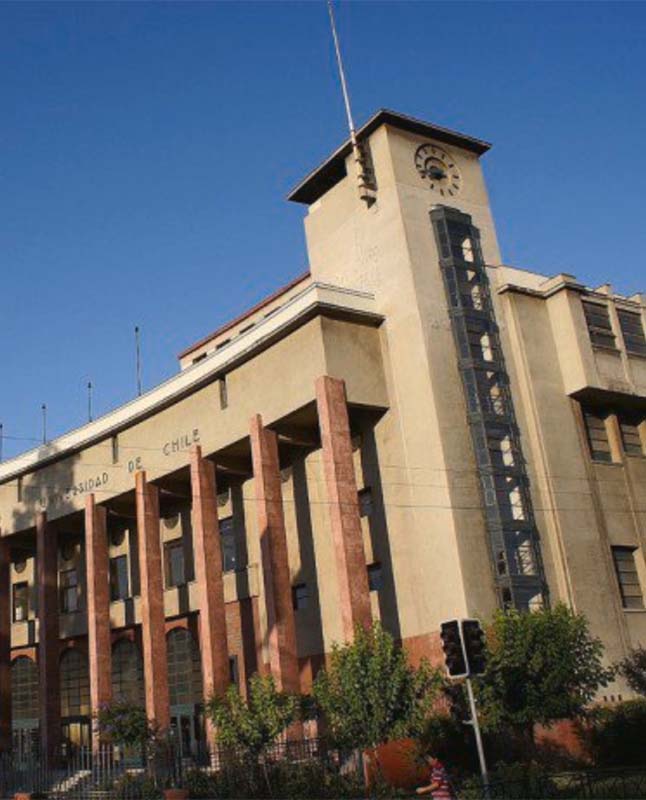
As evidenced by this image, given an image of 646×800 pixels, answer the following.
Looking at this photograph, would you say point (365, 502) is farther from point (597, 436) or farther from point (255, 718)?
point (255, 718)

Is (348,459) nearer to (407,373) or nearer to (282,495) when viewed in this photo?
(407,373)

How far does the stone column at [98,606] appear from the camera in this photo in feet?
140

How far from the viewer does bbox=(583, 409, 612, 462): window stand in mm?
38281

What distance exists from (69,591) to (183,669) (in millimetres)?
10266

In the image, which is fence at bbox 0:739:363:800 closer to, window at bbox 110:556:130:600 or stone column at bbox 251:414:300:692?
stone column at bbox 251:414:300:692

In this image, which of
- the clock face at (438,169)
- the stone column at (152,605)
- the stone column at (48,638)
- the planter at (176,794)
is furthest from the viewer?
the stone column at (48,638)

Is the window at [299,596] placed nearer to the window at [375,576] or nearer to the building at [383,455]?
the building at [383,455]

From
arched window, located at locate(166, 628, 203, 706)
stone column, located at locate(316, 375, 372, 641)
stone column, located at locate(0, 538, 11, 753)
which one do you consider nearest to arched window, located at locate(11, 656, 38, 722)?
stone column, located at locate(0, 538, 11, 753)

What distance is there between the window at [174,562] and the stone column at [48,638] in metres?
6.20

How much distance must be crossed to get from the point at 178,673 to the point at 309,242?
817 inches

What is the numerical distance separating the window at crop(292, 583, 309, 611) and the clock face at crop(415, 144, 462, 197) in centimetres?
1704

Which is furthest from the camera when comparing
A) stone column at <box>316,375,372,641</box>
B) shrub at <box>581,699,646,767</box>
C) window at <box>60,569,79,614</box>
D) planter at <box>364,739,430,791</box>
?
window at <box>60,569,79,614</box>

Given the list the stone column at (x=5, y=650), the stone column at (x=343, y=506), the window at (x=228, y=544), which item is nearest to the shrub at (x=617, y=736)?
the stone column at (x=343, y=506)

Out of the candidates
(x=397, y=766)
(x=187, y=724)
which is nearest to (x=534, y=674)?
(x=397, y=766)
